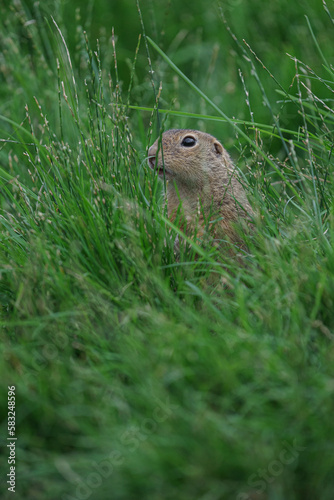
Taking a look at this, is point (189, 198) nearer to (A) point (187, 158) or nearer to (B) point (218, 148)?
(A) point (187, 158)

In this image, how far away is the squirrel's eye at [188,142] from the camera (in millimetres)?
4141

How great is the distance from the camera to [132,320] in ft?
9.05

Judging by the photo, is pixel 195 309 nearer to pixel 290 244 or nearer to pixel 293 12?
pixel 290 244

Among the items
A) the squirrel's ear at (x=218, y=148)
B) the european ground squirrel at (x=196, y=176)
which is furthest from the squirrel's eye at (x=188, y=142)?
the squirrel's ear at (x=218, y=148)

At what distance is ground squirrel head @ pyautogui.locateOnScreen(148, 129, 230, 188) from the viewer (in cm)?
398

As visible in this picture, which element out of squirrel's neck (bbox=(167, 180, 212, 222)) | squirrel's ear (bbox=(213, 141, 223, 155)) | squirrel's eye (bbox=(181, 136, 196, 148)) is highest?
squirrel's eye (bbox=(181, 136, 196, 148))

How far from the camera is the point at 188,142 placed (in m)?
4.14

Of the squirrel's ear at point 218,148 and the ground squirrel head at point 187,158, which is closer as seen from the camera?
the ground squirrel head at point 187,158

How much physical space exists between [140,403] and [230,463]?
383mm

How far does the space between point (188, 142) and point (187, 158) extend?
0.47 feet

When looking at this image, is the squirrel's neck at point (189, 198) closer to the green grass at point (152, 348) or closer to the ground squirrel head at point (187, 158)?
the ground squirrel head at point (187, 158)

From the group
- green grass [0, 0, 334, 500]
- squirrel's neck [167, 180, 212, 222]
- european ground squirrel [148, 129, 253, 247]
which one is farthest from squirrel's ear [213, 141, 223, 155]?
green grass [0, 0, 334, 500]

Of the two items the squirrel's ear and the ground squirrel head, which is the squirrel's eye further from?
the squirrel's ear

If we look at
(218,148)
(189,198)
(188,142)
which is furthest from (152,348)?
(218,148)
